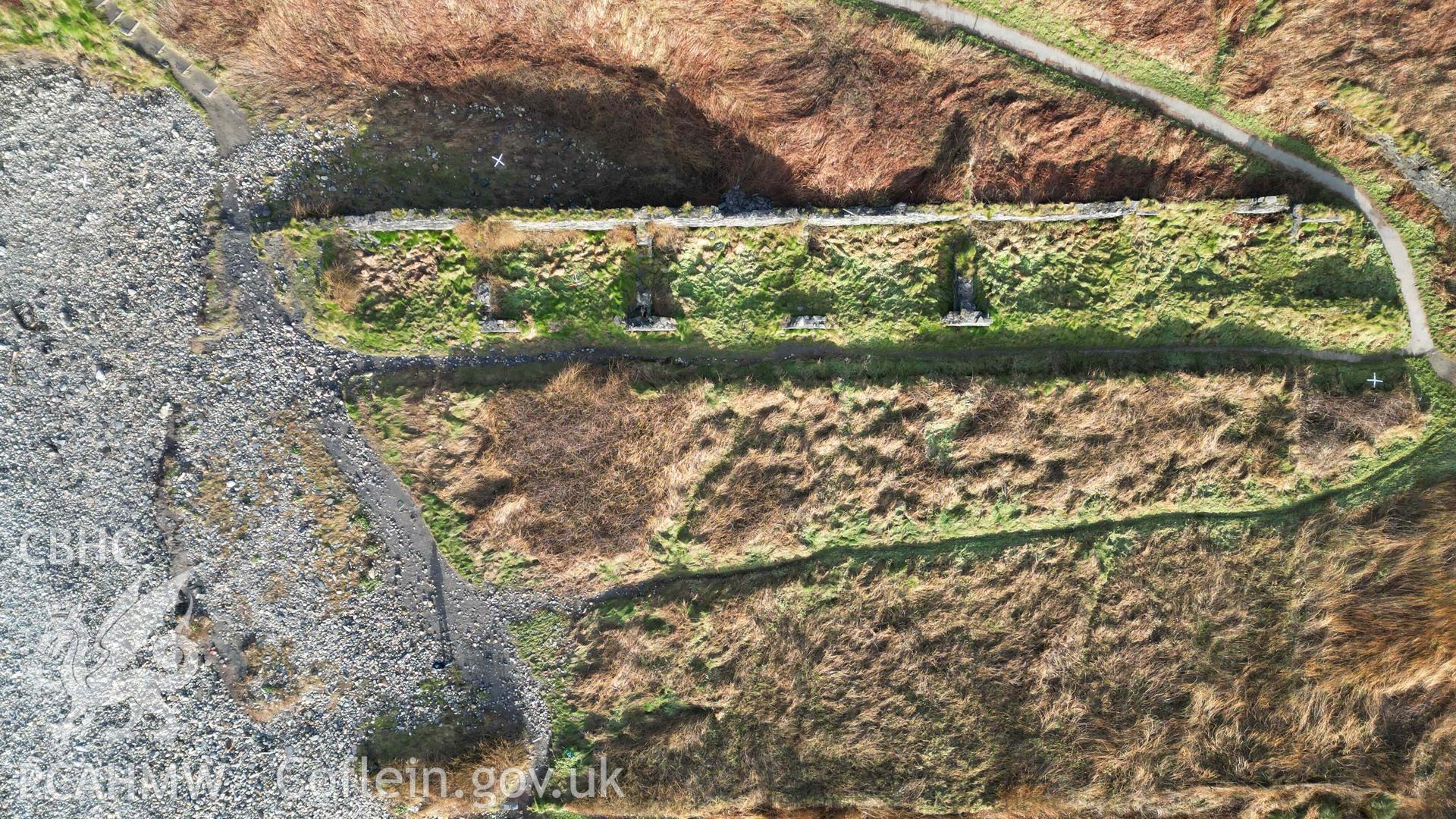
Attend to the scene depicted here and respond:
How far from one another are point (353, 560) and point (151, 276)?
784 cm

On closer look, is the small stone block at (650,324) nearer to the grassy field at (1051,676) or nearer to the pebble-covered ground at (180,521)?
the grassy field at (1051,676)

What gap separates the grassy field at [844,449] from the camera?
12.9 metres

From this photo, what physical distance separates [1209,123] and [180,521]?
24756 millimetres

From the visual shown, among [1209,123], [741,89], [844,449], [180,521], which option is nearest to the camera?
[741,89]

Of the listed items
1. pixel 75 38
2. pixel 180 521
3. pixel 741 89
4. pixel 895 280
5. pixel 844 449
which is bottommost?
pixel 180 521

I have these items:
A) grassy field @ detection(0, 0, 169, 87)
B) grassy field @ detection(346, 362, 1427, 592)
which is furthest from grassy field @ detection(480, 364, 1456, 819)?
grassy field @ detection(0, 0, 169, 87)

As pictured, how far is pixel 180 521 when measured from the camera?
13430 mm

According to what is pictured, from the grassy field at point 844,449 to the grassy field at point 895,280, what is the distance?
3.61ft

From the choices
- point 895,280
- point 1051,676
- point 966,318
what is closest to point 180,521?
point 895,280

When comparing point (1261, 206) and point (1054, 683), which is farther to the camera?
point (1054, 683)

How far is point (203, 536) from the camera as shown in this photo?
1342 centimetres

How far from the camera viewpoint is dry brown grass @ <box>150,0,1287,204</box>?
12492 mm

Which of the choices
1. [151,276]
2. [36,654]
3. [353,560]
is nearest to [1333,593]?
[353,560]

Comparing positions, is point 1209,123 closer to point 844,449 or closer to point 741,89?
point 741,89
